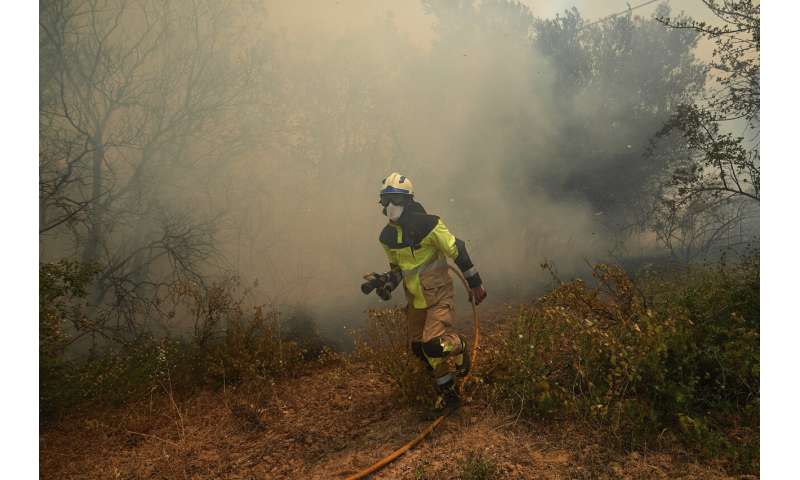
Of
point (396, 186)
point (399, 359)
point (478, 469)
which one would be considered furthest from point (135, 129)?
point (478, 469)

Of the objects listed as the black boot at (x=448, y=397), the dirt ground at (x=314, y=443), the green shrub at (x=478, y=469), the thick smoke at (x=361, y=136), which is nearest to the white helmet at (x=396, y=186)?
the black boot at (x=448, y=397)

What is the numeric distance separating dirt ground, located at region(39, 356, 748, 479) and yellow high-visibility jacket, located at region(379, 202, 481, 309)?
1051 mm

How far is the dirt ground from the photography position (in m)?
3.08

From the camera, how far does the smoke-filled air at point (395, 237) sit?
11.8 ft

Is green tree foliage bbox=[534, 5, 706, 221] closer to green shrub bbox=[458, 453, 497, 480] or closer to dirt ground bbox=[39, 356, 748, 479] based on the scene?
dirt ground bbox=[39, 356, 748, 479]

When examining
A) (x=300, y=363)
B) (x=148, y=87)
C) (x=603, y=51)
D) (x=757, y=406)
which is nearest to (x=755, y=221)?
(x=603, y=51)

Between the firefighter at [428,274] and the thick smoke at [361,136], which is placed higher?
the thick smoke at [361,136]

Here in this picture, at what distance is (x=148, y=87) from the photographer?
675 cm

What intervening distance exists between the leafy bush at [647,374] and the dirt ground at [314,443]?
0.21 meters

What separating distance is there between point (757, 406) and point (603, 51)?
796 cm

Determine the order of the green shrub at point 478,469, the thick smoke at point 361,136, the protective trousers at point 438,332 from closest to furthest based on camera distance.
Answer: the green shrub at point 478,469
the protective trousers at point 438,332
the thick smoke at point 361,136

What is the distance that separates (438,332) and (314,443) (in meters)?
1.32

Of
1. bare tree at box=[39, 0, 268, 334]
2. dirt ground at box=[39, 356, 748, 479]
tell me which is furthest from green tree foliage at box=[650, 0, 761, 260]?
bare tree at box=[39, 0, 268, 334]

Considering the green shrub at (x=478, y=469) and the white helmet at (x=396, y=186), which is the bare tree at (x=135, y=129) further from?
the green shrub at (x=478, y=469)
